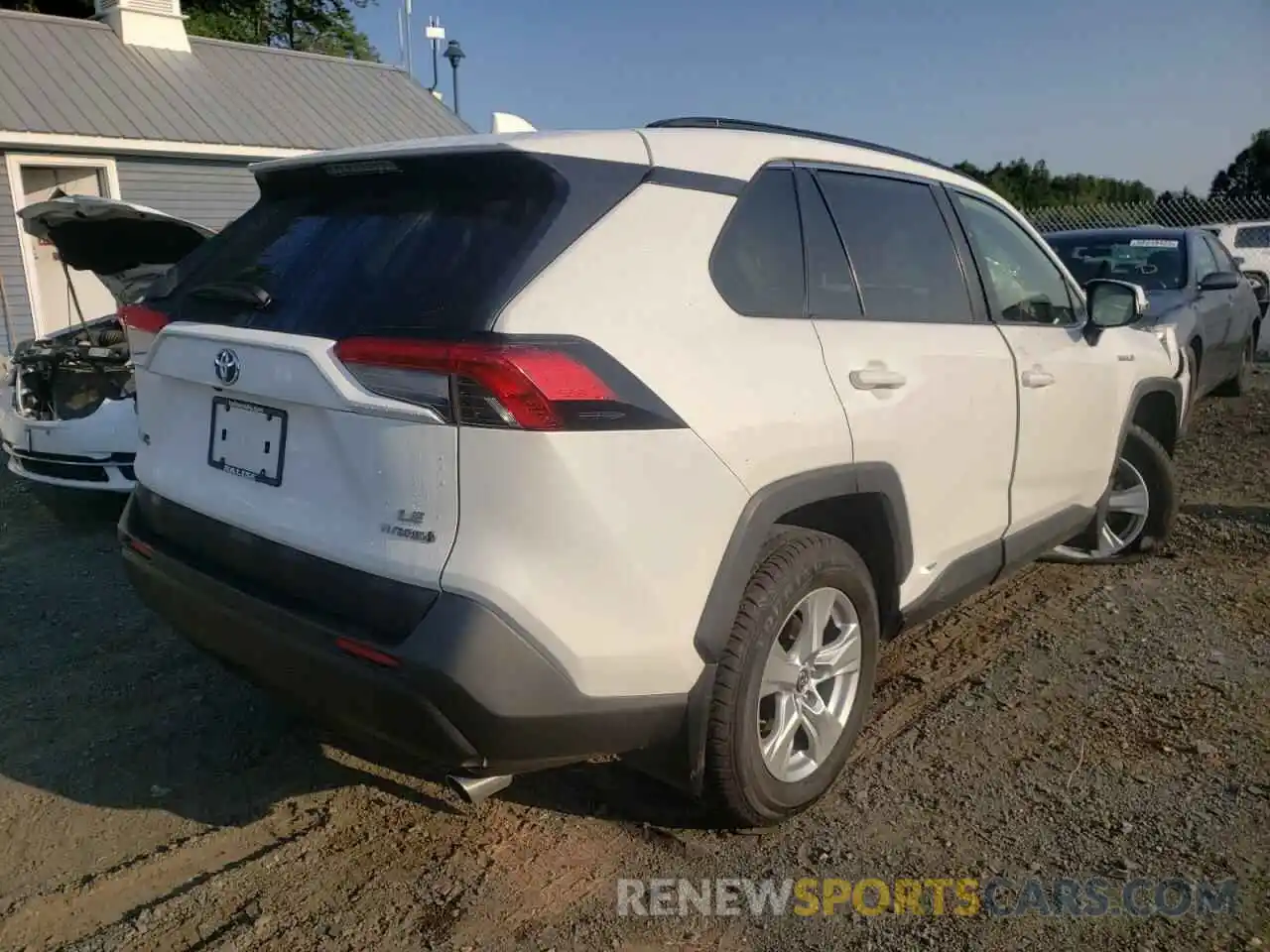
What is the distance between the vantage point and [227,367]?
2.59 m

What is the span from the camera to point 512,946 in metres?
2.46

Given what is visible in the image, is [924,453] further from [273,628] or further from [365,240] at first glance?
[273,628]

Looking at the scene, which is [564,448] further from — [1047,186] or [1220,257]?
[1047,186]

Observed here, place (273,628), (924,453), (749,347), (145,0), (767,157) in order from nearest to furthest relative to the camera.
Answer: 1. (273,628)
2. (749,347)
3. (767,157)
4. (924,453)
5. (145,0)

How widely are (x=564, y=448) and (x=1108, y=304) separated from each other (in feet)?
10.4

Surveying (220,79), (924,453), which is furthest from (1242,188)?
(924,453)

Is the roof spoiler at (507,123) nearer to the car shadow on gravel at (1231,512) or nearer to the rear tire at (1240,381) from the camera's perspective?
the car shadow on gravel at (1231,512)

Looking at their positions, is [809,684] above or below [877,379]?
below

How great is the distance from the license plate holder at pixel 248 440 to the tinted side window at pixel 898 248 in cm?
179

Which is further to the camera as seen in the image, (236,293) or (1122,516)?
(1122,516)

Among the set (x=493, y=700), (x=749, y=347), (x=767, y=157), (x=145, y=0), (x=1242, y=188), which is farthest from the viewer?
(x=1242, y=188)

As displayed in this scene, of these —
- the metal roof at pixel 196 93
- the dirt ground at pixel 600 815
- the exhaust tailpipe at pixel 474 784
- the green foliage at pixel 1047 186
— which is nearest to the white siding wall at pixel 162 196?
the metal roof at pixel 196 93

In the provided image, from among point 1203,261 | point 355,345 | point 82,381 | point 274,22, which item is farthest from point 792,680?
point 274,22

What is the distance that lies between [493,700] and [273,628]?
63 centimetres
